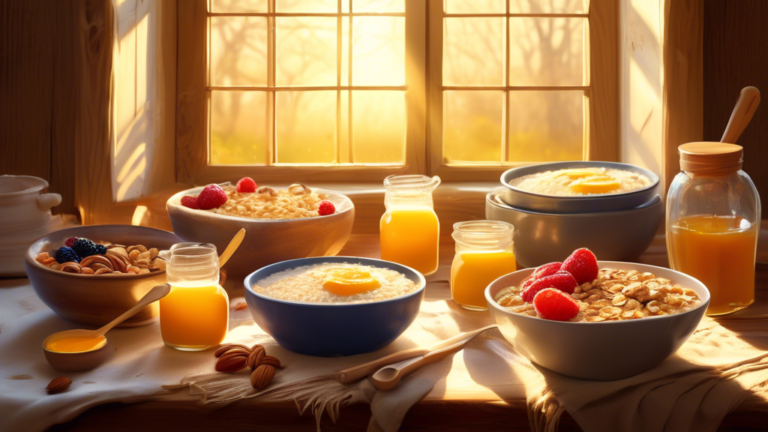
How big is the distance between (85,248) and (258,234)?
323 millimetres

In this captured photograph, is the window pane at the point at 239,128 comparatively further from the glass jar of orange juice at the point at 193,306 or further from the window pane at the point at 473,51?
the glass jar of orange juice at the point at 193,306

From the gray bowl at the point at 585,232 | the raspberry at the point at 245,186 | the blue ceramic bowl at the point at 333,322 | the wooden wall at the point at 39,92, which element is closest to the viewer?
the blue ceramic bowl at the point at 333,322

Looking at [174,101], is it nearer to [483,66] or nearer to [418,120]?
[418,120]

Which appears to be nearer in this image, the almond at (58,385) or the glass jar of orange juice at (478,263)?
the almond at (58,385)

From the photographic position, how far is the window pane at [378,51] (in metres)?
2.05

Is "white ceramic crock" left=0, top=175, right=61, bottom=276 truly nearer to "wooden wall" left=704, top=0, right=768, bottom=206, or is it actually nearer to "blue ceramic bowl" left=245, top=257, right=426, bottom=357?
"blue ceramic bowl" left=245, top=257, right=426, bottom=357

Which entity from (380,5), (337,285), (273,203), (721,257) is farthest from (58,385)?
(380,5)

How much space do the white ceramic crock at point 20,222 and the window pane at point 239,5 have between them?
77cm

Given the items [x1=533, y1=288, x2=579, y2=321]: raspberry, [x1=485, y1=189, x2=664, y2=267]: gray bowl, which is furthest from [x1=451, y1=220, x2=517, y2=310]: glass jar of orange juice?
[x1=533, y1=288, x2=579, y2=321]: raspberry

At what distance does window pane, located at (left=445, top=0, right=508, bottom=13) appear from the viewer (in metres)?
2.02

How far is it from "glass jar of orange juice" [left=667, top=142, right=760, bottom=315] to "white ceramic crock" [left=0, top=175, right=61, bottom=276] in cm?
129

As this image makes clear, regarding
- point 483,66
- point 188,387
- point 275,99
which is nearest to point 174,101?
point 275,99

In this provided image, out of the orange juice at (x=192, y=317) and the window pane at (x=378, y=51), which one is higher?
the window pane at (x=378, y=51)

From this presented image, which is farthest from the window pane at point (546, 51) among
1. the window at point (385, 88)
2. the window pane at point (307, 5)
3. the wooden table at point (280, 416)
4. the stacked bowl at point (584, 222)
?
→ the wooden table at point (280, 416)
